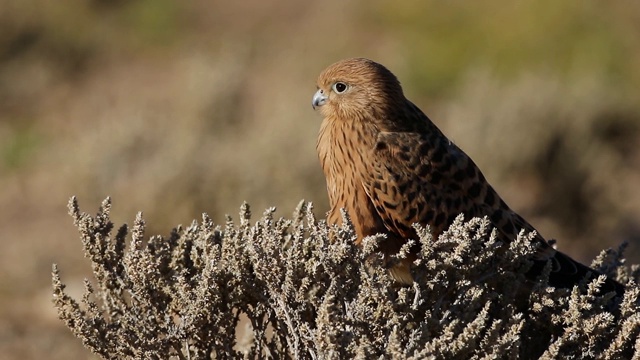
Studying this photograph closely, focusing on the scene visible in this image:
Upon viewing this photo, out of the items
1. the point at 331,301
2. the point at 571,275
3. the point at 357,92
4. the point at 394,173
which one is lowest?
the point at 331,301

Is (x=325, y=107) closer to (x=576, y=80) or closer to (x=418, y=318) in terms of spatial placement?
(x=418, y=318)

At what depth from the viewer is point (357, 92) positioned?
13.2ft

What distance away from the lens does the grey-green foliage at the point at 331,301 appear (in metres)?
2.79

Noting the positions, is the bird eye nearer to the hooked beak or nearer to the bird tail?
the hooked beak

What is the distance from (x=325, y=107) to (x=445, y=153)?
0.53 meters

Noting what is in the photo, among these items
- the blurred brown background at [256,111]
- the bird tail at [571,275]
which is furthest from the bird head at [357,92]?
the blurred brown background at [256,111]

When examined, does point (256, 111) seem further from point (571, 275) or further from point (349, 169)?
point (571, 275)

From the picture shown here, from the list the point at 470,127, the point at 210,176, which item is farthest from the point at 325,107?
the point at 470,127

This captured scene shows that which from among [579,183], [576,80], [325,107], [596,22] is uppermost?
[596,22]

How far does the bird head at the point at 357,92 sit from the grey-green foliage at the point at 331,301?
74 centimetres

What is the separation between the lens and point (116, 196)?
24.4 ft

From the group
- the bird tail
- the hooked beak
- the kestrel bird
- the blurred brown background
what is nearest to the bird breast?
the kestrel bird

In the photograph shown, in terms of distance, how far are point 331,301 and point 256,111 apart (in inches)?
281

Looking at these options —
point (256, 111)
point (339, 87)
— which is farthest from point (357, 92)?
point (256, 111)
